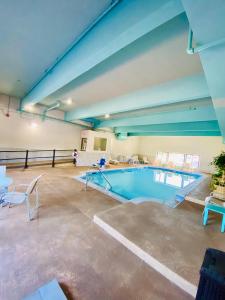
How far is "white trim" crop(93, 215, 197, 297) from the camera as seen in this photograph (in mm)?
1366

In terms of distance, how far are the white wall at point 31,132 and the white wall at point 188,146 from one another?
7280 mm

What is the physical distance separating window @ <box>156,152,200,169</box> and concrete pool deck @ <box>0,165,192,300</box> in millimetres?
10712

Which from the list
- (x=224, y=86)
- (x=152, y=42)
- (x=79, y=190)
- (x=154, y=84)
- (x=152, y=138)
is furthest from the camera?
(x=152, y=138)

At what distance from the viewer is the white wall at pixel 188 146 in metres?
10.0

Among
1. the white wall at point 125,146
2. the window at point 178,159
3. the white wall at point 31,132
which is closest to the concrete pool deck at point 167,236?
the white wall at point 31,132

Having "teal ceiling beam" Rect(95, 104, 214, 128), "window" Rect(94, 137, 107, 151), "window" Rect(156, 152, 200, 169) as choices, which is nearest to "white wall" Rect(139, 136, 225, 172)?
"window" Rect(156, 152, 200, 169)

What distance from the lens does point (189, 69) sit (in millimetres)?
2744

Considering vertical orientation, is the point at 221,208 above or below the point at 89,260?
above

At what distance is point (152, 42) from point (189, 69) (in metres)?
1.11

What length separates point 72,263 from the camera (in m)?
1.56

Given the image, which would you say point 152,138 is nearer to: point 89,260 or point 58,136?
point 58,136

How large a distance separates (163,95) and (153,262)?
10.8 ft

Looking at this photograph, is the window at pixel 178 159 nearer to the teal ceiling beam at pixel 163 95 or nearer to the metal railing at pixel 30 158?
the metal railing at pixel 30 158

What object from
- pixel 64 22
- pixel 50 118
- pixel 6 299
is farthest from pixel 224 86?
pixel 50 118
